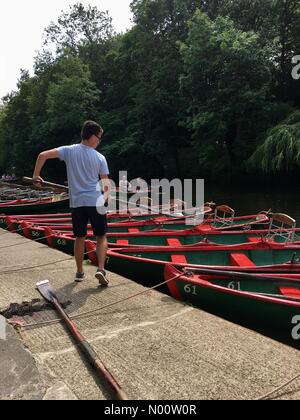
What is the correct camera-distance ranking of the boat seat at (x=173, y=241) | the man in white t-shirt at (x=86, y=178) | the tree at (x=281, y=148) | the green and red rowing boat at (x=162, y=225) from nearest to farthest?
1. the man in white t-shirt at (x=86, y=178)
2. the boat seat at (x=173, y=241)
3. the green and red rowing boat at (x=162, y=225)
4. the tree at (x=281, y=148)

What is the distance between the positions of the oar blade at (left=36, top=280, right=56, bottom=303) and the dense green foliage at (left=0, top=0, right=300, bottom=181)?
1747 centimetres

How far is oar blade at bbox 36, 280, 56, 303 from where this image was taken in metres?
4.84

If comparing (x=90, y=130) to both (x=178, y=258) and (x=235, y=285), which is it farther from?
(x=178, y=258)

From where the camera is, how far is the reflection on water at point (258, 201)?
1911cm

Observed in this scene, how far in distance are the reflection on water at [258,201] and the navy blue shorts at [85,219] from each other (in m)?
11.8

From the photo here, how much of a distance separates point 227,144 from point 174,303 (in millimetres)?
24699

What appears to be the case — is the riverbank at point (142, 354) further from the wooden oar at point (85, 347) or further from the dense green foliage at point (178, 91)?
the dense green foliage at point (178, 91)

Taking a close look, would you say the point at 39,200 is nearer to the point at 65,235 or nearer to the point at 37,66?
the point at 65,235

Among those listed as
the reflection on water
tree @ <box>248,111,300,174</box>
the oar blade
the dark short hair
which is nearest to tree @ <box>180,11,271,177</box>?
tree @ <box>248,111,300,174</box>

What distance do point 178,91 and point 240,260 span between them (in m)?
25.4

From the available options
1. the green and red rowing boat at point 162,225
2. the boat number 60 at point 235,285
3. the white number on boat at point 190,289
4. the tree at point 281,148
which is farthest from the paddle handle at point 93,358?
the tree at point 281,148

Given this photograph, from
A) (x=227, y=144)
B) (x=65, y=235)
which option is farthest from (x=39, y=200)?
(x=227, y=144)

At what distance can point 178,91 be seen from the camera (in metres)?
31.1

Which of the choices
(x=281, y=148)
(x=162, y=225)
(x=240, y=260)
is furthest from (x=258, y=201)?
(x=240, y=260)
